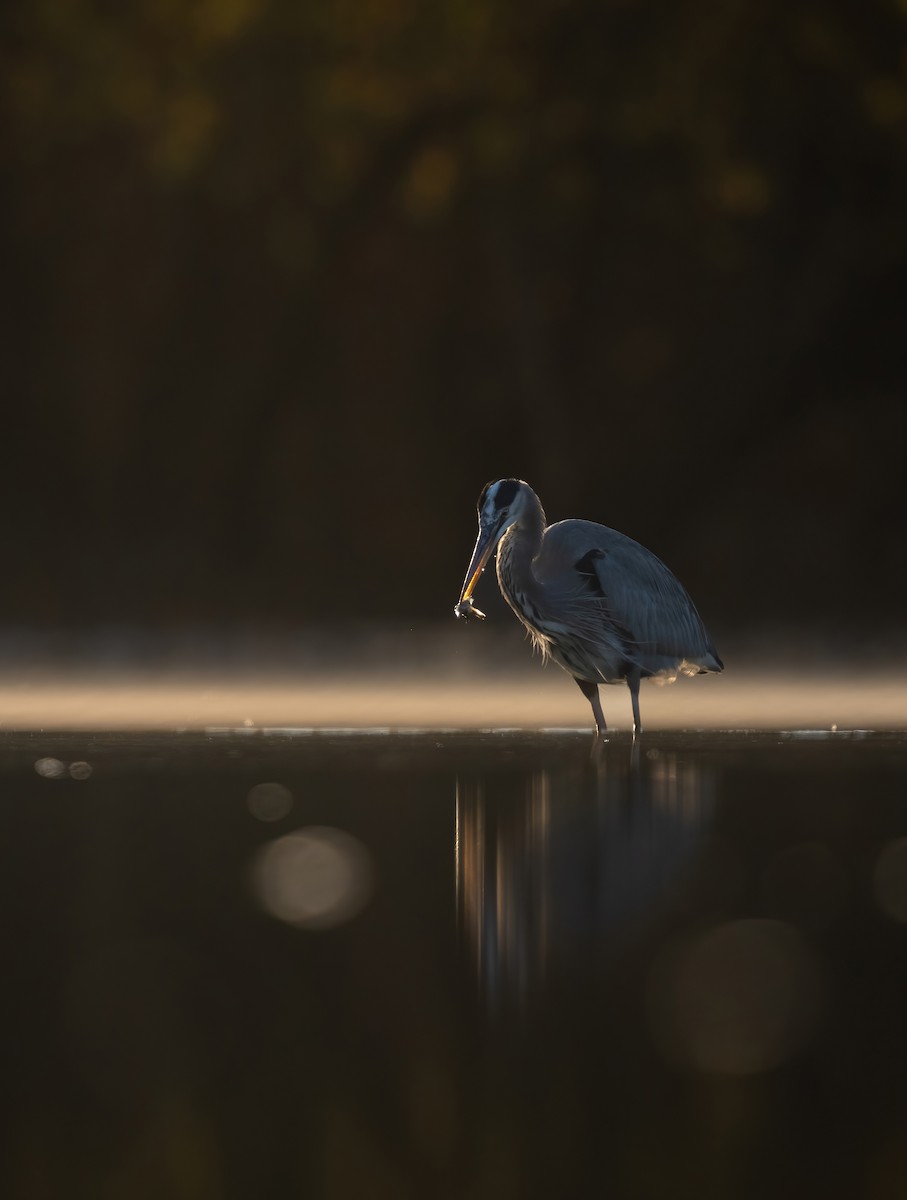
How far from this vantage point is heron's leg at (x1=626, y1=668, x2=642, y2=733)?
10141 millimetres

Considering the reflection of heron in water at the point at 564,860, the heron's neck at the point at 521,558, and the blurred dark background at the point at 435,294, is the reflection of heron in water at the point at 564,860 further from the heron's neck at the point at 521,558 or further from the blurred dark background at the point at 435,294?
the blurred dark background at the point at 435,294

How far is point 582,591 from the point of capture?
419 inches

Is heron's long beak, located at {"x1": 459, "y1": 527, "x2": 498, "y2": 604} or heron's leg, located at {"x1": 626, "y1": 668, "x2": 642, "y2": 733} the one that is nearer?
heron's leg, located at {"x1": 626, "y1": 668, "x2": 642, "y2": 733}

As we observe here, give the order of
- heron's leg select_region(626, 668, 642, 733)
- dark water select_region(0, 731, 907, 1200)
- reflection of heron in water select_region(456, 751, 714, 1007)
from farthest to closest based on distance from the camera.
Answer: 1. heron's leg select_region(626, 668, 642, 733)
2. reflection of heron in water select_region(456, 751, 714, 1007)
3. dark water select_region(0, 731, 907, 1200)

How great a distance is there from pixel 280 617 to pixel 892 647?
18.5ft

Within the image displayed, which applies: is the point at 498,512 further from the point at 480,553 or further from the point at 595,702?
the point at 595,702

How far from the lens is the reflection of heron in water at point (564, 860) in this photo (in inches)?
170

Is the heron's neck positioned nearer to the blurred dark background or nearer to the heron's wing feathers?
the heron's wing feathers

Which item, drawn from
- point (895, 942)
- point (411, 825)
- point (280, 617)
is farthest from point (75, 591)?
point (895, 942)

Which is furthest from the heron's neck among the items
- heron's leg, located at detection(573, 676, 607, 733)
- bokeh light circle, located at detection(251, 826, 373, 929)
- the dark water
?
bokeh light circle, located at detection(251, 826, 373, 929)

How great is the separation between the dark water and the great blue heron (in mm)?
3290

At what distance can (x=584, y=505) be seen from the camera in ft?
69.1

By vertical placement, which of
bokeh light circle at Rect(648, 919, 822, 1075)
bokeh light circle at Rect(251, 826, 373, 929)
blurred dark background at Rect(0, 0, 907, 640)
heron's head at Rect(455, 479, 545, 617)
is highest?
blurred dark background at Rect(0, 0, 907, 640)

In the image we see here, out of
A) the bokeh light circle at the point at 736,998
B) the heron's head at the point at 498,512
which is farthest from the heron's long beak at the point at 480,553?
the bokeh light circle at the point at 736,998
